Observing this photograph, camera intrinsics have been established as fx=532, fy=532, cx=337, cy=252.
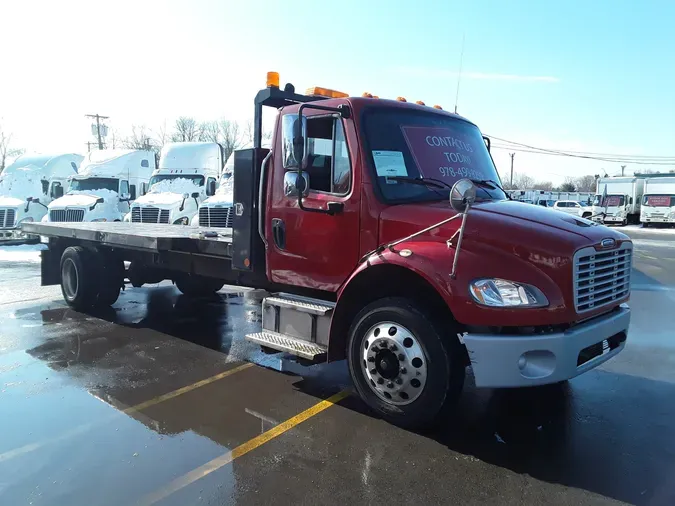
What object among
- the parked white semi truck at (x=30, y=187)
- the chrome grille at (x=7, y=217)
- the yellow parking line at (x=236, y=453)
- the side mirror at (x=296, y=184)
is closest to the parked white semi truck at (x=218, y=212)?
the side mirror at (x=296, y=184)

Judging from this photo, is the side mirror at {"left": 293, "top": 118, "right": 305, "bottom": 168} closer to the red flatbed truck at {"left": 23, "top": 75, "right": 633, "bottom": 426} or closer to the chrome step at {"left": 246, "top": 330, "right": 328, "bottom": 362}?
the red flatbed truck at {"left": 23, "top": 75, "right": 633, "bottom": 426}

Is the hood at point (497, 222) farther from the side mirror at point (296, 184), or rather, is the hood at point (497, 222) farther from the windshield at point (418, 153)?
the side mirror at point (296, 184)

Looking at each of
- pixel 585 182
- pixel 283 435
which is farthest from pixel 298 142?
pixel 585 182

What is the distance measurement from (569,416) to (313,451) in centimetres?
220

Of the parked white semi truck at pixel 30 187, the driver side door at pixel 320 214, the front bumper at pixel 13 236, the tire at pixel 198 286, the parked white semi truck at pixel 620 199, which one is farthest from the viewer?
the parked white semi truck at pixel 620 199

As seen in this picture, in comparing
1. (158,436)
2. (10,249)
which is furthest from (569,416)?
(10,249)

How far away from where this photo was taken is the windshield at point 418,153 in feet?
14.7

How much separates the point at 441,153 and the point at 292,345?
7.23 feet

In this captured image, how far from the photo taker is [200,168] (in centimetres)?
1703

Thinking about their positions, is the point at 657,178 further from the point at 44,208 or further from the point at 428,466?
the point at 428,466

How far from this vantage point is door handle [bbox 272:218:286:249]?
199 inches

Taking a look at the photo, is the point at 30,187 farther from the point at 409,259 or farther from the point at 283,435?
the point at 409,259

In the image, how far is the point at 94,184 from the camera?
18938mm

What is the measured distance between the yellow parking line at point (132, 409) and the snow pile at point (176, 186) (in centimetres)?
1169
